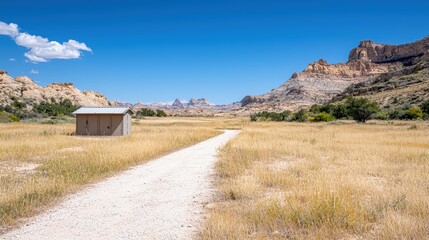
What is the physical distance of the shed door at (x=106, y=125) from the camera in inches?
1109

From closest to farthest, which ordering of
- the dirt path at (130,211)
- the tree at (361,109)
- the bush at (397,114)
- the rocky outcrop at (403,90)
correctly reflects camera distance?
the dirt path at (130,211), the tree at (361,109), the bush at (397,114), the rocky outcrop at (403,90)

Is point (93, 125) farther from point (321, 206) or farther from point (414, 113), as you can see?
point (414, 113)

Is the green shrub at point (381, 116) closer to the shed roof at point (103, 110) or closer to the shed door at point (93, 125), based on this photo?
the shed roof at point (103, 110)

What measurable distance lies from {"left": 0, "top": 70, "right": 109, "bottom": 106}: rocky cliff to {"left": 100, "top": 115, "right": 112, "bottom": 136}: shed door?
64327mm

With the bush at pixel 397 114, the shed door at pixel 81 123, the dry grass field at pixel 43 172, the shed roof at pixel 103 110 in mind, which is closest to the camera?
the dry grass field at pixel 43 172

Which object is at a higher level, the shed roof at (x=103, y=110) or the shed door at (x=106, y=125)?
the shed roof at (x=103, y=110)

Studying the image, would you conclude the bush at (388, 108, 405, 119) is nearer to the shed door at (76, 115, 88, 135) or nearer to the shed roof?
the shed roof

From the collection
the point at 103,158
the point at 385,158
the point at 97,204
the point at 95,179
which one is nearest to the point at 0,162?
the point at 103,158


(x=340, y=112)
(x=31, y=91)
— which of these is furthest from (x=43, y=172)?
(x=31, y=91)

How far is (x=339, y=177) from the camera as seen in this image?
8969 mm

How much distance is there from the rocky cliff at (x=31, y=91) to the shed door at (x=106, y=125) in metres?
64.3

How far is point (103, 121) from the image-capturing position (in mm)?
28406

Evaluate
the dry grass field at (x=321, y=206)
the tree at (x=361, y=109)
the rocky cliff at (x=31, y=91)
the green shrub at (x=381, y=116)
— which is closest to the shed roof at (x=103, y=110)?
the dry grass field at (x=321, y=206)

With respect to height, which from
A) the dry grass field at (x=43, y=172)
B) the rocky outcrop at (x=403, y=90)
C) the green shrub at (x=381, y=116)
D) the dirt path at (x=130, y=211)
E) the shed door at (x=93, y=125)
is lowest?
the dirt path at (x=130, y=211)
